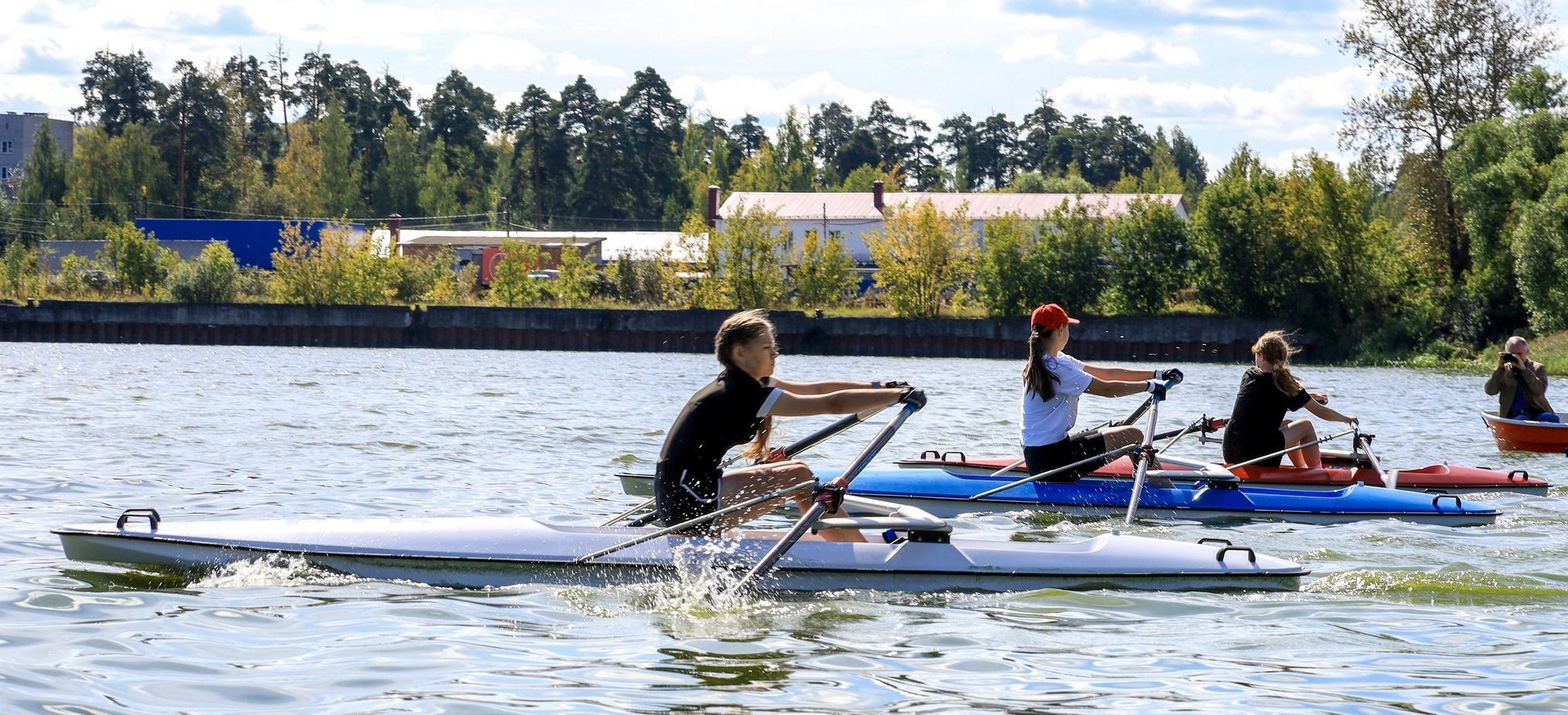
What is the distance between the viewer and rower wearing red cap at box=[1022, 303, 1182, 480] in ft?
37.5

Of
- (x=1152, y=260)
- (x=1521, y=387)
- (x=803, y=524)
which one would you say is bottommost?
(x=803, y=524)

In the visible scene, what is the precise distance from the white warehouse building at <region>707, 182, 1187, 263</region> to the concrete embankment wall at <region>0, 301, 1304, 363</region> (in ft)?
83.1

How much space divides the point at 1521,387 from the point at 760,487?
13.1 meters

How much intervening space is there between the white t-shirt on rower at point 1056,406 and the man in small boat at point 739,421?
3.24m

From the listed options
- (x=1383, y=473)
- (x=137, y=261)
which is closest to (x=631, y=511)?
(x=1383, y=473)

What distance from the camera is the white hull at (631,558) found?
8.51m

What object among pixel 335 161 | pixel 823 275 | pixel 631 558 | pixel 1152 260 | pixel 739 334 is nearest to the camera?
pixel 739 334

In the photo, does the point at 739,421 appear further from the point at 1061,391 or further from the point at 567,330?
the point at 567,330

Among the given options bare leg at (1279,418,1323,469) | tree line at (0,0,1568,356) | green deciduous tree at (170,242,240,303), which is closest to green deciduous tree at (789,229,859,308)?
tree line at (0,0,1568,356)

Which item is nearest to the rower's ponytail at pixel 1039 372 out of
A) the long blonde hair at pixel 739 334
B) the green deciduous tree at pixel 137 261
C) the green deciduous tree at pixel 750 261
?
the long blonde hair at pixel 739 334

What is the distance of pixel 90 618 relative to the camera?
7.83m

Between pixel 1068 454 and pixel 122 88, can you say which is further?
pixel 122 88

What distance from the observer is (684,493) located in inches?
329

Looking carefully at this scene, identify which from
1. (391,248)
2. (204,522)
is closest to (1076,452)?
(204,522)
